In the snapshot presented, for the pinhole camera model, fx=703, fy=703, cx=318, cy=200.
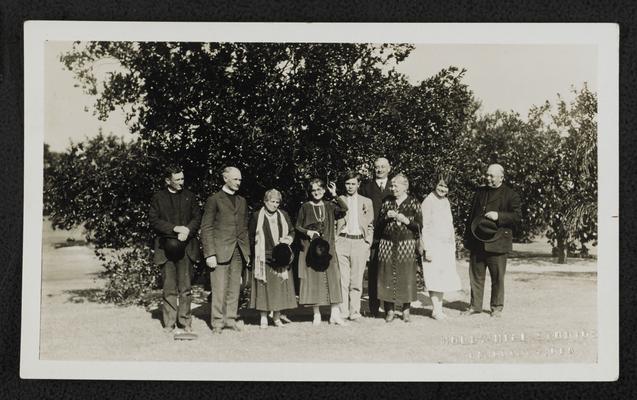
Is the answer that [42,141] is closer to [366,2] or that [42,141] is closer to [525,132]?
[366,2]

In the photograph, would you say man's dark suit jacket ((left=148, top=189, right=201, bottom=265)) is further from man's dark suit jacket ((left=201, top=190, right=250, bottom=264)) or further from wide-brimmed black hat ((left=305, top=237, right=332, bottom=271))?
wide-brimmed black hat ((left=305, top=237, right=332, bottom=271))

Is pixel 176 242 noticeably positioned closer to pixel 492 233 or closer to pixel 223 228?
pixel 223 228

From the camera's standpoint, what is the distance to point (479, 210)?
623 centimetres

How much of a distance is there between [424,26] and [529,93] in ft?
3.67

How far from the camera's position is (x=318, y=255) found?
6113 millimetres

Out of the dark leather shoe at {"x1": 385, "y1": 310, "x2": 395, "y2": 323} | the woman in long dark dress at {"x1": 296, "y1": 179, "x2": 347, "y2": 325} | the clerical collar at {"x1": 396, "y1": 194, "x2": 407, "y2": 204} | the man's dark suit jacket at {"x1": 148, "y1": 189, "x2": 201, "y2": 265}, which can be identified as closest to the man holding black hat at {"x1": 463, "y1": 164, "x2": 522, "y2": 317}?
the clerical collar at {"x1": 396, "y1": 194, "x2": 407, "y2": 204}

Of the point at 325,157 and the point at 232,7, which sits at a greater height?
the point at 232,7

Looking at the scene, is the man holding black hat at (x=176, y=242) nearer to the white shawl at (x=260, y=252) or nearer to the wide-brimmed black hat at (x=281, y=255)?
the white shawl at (x=260, y=252)

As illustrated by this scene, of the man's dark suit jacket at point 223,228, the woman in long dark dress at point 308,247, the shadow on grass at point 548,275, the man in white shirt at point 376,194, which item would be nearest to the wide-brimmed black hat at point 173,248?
the man's dark suit jacket at point 223,228

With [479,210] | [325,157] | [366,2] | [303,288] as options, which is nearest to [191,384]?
[303,288]

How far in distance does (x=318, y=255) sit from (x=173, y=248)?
1246 mm

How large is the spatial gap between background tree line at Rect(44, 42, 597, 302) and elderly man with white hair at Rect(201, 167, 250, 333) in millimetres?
176


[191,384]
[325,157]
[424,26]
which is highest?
[424,26]

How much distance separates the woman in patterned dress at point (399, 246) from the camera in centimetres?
616
